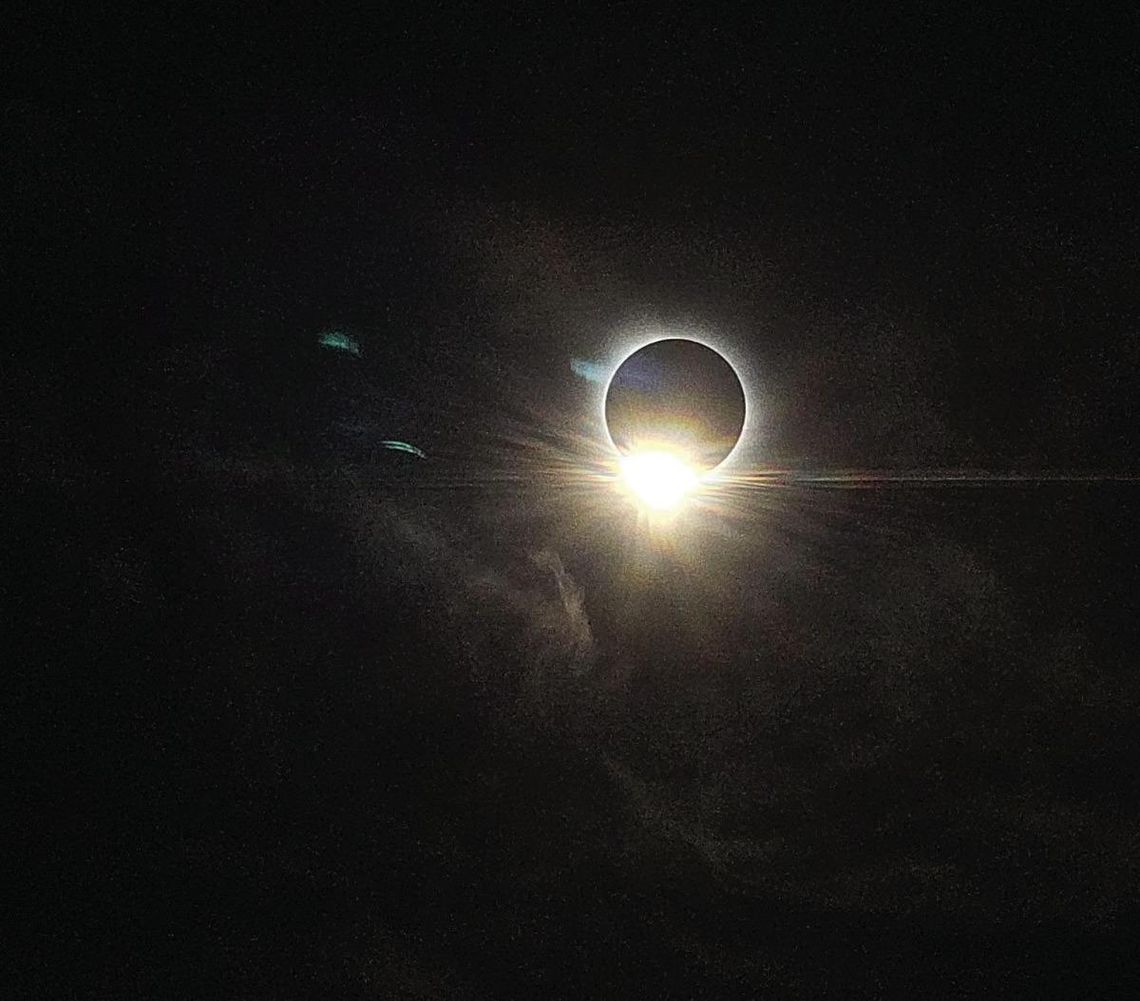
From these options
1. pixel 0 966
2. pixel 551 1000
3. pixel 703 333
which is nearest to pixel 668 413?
A: pixel 703 333

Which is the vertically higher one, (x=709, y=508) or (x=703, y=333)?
(x=703, y=333)

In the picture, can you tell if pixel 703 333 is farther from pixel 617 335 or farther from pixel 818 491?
pixel 818 491

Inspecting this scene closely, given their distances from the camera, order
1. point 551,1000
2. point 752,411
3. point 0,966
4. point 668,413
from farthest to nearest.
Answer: point 551,1000, point 0,966, point 752,411, point 668,413
